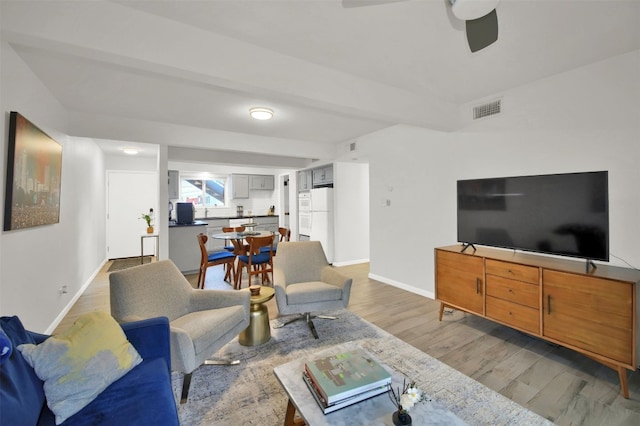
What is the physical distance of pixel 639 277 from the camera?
6.33 feet

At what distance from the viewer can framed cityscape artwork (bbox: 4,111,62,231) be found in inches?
76.7

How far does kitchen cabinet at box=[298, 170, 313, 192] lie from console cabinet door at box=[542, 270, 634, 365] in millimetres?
4910

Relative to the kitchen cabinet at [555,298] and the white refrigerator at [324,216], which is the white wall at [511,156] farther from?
the white refrigerator at [324,216]

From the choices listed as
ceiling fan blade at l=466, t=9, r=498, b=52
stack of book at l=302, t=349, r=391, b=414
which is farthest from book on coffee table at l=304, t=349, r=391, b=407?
ceiling fan blade at l=466, t=9, r=498, b=52

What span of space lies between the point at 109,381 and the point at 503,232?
3.22 metres

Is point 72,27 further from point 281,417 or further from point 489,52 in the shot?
point 489,52

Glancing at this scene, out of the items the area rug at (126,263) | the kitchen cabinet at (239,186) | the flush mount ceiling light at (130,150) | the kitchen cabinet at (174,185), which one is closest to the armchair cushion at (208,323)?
the area rug at (126,263)

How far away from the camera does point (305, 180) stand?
6.73m

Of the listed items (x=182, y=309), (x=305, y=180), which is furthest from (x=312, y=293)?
(x=305, y=180)

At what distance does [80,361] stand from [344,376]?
127 centimetres

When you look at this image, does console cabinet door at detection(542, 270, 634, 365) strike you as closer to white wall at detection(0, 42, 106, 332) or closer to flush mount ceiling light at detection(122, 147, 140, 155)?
white wall at detection(0, 42, 106, 332)

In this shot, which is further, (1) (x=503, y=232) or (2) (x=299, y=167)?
(2) (x=299, y=167)

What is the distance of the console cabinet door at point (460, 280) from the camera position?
275cm

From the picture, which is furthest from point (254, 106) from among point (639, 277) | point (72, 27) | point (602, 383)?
point (602, 383)
